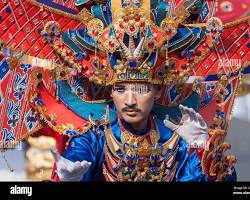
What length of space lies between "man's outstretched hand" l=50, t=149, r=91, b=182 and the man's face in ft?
1.52

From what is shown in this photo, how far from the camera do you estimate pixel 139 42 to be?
20.5 feet

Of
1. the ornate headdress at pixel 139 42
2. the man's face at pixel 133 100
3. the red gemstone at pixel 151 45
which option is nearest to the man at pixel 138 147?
the man's face at pixel 133 100

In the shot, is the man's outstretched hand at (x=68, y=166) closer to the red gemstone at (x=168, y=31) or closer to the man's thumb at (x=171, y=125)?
the man's thumb at (x=171, y=125)

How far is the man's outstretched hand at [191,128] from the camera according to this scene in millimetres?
6344

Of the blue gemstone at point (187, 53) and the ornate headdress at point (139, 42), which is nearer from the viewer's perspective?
the ornate headdress at point (139, 42)

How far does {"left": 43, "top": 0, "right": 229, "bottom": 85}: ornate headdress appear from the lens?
246 inches

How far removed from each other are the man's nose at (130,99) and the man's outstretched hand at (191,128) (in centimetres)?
37

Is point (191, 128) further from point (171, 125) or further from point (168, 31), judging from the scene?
point (168, 31)

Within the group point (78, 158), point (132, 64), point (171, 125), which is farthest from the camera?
point (171, 125)

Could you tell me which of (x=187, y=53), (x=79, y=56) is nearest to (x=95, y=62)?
(x=79, y=56)

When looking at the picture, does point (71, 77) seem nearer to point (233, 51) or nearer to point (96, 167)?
point (96, 167)

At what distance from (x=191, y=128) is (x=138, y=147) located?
1.40ft

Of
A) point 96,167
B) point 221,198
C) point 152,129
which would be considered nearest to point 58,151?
point 96,167

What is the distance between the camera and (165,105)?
257 inches
